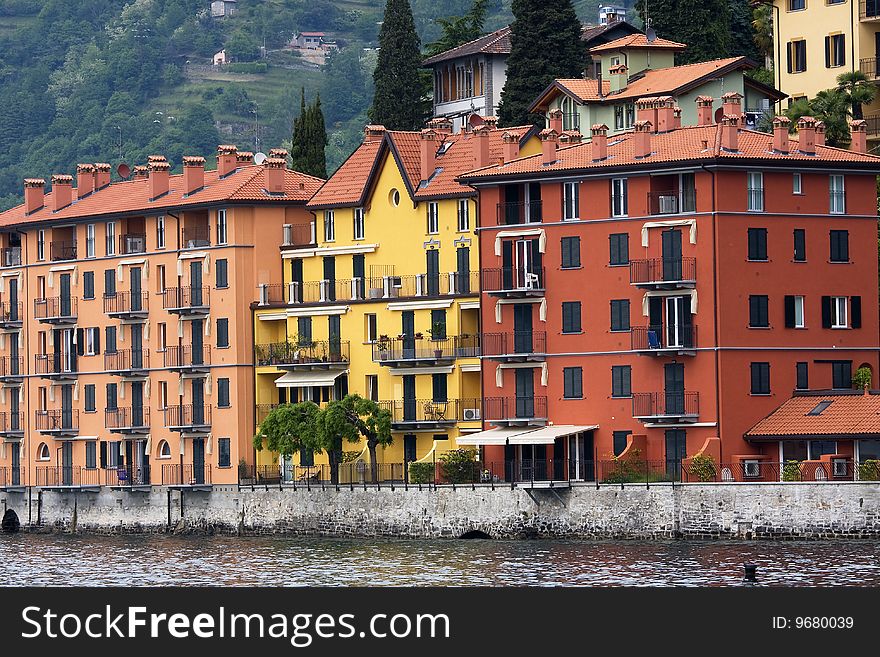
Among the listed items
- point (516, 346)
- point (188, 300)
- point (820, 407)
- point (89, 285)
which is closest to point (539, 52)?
point (188, 300)

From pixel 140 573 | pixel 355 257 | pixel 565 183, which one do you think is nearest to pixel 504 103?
pixel 355 257

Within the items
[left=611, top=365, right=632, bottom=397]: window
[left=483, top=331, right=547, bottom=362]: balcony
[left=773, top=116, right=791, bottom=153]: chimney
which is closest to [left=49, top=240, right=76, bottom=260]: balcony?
[left=483, top=331, right=547, bottom=362]: balcony

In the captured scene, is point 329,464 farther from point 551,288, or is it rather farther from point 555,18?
point 555,18

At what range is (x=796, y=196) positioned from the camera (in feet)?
335

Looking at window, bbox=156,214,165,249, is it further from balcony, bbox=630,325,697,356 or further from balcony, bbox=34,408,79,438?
balcony, bbox=630,325,697,356

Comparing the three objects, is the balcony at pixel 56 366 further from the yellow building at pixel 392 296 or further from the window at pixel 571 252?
the window at pixel 571 252

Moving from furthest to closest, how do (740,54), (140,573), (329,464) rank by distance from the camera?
1. (740,54)
2. (329,464)
3. (140,573)

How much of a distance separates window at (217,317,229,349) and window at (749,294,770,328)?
87.4ft

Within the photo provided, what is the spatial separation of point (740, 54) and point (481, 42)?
55.9ft

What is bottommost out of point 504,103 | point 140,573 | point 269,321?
point 140,573

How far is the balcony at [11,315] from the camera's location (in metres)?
126

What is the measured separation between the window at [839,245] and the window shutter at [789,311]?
2.52 meters

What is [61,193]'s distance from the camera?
127 m

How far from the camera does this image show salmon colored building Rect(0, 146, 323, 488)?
117375mm
